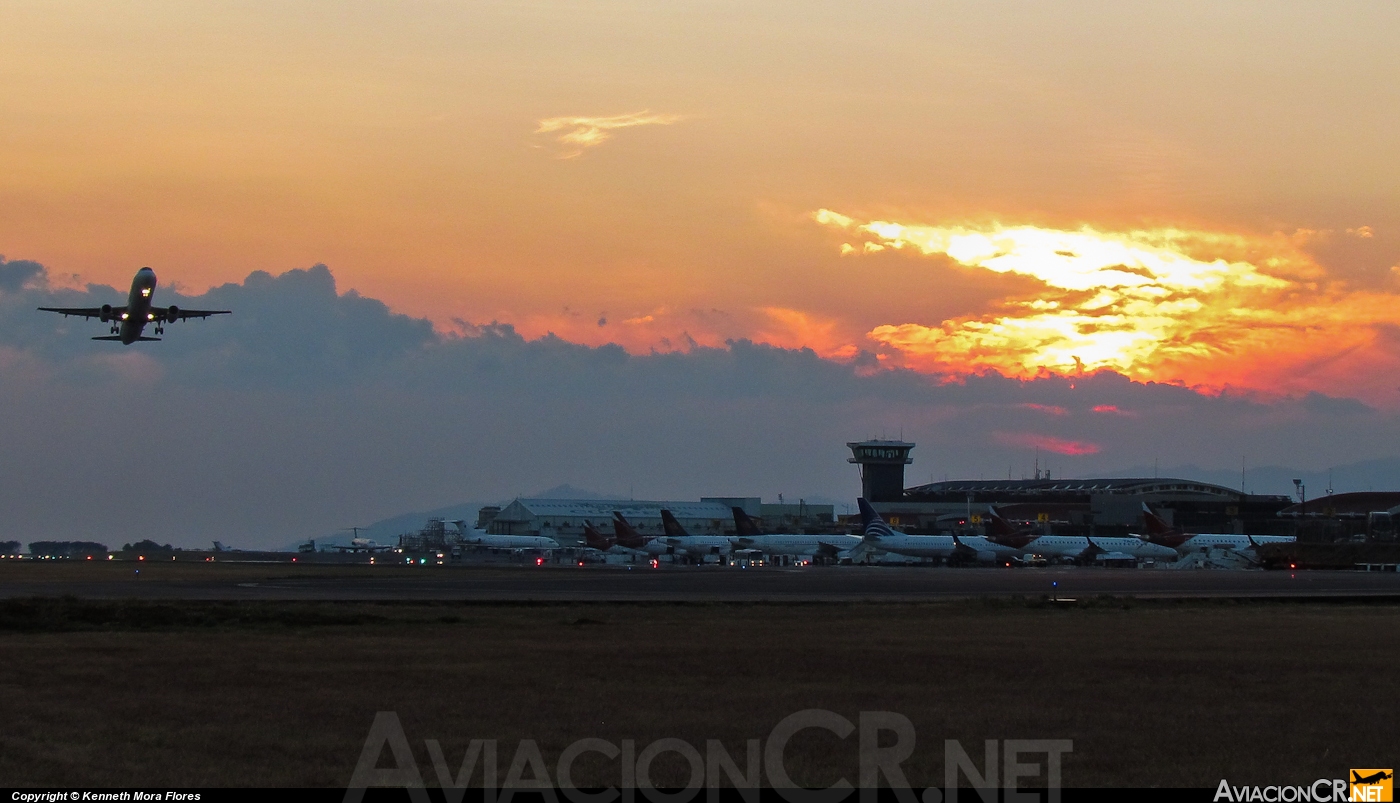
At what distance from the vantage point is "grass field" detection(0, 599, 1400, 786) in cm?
1858

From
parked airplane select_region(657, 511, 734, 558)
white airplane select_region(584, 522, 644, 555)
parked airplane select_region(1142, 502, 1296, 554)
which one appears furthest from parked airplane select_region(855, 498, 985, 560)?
white airplane select_region(584, 522, 644, 555)

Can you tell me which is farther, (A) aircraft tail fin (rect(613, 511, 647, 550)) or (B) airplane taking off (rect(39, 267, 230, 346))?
(A) aircraft tail fin (rect(613, 511, 647, 550))

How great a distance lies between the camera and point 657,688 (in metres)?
26.5

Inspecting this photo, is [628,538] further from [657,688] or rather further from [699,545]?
[657,688]

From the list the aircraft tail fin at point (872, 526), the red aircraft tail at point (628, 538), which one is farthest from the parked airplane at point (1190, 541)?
the red aircraft tail at point (628, 538)

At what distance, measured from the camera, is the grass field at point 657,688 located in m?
18.6

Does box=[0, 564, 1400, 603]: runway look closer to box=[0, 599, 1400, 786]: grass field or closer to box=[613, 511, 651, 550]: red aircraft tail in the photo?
box=[0, 599, 1400, 786]: grass field

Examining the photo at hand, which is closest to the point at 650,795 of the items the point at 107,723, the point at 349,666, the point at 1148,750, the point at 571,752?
the point at 571,752

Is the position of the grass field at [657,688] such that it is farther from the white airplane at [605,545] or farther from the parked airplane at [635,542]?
the white airplane at [605,545]

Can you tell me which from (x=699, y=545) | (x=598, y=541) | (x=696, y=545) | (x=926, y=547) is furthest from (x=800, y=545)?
(x=598, y=541)

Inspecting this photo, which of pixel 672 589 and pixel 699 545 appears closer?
pixel 672 589

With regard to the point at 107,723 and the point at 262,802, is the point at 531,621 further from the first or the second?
the point at 262,802

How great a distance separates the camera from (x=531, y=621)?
4566 centimetres

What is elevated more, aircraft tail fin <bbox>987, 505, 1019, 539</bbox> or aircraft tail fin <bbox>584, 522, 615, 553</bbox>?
aircraft tail fin <bbox>987, 505, 1019, 539</bbox>
